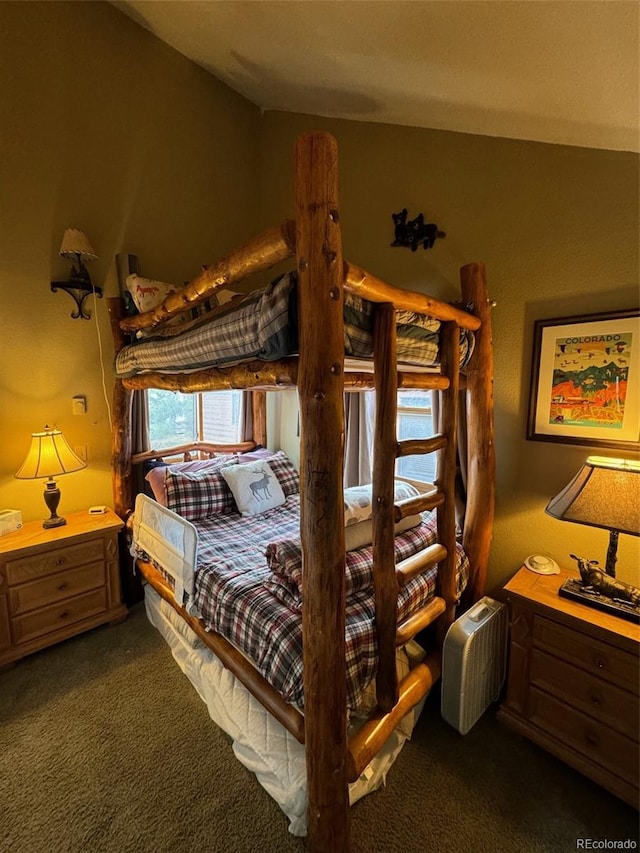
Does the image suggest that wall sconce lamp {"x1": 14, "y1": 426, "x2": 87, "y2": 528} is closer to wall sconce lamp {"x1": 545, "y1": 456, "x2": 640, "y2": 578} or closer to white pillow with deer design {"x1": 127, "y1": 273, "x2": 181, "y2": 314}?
white pillow with deer design {"x1": 127, "y1": 273, "x2": 181, "y2": 314}

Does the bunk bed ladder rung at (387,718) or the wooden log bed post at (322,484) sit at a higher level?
the wooden log bed post at (322,484)

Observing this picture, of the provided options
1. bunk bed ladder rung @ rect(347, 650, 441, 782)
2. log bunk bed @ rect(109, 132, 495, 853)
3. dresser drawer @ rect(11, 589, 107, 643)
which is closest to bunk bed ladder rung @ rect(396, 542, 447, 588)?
log bunk bed @ rect(109, 132, 495, 853)

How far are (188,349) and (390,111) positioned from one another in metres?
1.98

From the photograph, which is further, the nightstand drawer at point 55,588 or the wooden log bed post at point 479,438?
the nightstand drawer at point 55,588

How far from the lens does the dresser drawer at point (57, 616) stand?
6.61 ft

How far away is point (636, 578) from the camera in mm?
1676

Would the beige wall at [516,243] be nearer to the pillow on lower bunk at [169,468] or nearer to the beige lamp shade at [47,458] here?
the pillow on lower bunk at [169,468]

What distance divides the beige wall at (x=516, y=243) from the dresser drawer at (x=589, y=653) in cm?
50

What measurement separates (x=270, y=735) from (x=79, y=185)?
326 cm

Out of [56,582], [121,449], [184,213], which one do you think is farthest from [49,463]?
[184,213]

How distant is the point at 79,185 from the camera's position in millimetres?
2307

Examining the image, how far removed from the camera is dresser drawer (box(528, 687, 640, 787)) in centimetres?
132

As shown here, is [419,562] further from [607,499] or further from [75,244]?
[75,244]

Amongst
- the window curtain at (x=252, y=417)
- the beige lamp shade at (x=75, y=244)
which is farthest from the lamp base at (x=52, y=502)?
the window curtain at (x=252, y=417)
